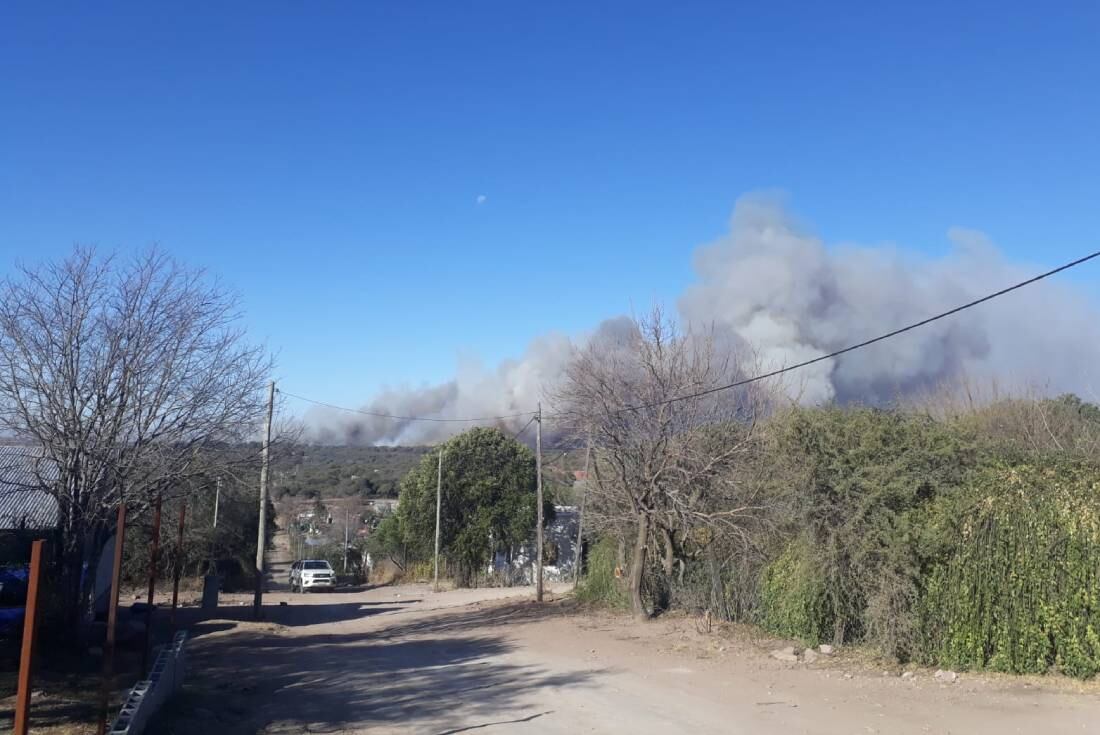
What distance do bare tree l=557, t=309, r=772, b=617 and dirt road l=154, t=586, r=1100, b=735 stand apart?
6.88 feet

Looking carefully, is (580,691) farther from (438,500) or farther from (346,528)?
(346,528)

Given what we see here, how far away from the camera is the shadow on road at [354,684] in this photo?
33.9 feet

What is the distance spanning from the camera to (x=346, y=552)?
171ft

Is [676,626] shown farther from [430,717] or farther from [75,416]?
[75,416]

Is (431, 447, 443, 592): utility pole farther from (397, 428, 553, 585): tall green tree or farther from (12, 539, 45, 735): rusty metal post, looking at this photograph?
(12, 539, 45, 735): rusty metal post

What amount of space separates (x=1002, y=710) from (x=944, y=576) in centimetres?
270

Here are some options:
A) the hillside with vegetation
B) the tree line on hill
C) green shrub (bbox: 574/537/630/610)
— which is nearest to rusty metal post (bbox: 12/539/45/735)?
the tree line on hill

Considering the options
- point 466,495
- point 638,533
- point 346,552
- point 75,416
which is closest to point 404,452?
point 346,552

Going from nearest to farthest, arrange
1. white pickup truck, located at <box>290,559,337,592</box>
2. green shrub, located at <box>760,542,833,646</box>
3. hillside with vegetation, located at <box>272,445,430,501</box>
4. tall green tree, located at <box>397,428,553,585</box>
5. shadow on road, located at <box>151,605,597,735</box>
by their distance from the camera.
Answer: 1. shadow on road, located at <box>151,605,597,735</box>
2. green shrub, located at <box>760,542,833,646</box>
3. white pickup truck, located at <box>290,559,337,592</box>
4. tall green tree, located at <box>397,428,553,585</box>
5. hillside with vegetation, located at <box>272,445,430,501</box>

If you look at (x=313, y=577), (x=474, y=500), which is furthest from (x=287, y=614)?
(x=474, y=500)

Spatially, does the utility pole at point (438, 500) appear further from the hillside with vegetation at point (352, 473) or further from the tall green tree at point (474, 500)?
the hillside with vegetation at point (352, 473)

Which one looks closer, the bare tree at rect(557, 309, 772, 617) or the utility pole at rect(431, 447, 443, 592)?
the bare tree at rect(557, 309, 772, 617)

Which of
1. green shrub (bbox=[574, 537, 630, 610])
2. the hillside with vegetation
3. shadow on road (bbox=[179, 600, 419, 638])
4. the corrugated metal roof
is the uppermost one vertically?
the hillside with vegetation

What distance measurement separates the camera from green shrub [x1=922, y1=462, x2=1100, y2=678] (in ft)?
37.8
